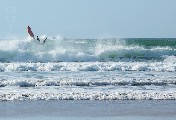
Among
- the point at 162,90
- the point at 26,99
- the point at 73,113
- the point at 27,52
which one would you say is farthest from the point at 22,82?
the point at 27,52

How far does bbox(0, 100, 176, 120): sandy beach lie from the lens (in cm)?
1205

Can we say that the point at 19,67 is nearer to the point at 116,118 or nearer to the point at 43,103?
the point at 43,103

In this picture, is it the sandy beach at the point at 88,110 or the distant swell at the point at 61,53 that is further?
the distant swell at the point at 61,53

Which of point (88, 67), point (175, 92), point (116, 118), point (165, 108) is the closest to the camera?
point (116, 118)

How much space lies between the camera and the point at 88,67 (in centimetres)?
2675

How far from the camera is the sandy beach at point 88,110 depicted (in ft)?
39.5

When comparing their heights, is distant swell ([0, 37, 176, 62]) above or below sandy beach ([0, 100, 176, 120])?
above

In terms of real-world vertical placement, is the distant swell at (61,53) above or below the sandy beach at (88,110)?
above

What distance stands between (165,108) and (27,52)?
87.7 feet

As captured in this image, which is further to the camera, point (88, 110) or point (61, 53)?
point (61, 53)

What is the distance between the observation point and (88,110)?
13000mm

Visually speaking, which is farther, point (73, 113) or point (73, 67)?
point (73, 67)

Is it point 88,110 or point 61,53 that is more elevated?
point 61,53

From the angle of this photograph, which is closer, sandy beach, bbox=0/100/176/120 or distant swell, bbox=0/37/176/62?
sandy beach, bbox=0/100/176/120
